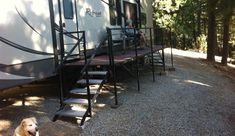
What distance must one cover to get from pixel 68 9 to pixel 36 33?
156cm

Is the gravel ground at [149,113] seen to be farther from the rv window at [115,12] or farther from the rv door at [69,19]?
the rv window at [115,12]

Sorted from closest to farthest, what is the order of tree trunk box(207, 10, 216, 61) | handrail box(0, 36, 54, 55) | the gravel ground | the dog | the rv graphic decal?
the dog → handrail box(0, 36, 54, 55) → the gravel ground → the rv graphic decal → tree trunk box(207, 10, 216, 61)

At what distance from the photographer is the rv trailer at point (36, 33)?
6660mm

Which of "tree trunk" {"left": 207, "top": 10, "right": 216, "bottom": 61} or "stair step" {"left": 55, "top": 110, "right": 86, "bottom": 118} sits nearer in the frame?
"stair step" {"left": 55, "top": 110, "right": 86, "bottom": 118}

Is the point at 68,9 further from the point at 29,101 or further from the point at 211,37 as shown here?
the point at 211,37

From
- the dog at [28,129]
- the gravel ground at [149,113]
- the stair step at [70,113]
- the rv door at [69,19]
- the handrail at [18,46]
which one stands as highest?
the rv door at [69,19]

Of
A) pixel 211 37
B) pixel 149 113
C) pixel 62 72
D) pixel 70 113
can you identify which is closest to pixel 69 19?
pixel 62 72

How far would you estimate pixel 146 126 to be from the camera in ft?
23.9

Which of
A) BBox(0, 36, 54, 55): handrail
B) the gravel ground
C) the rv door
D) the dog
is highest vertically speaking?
the rv door

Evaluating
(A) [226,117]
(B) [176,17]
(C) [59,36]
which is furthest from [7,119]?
(B) [176,17]

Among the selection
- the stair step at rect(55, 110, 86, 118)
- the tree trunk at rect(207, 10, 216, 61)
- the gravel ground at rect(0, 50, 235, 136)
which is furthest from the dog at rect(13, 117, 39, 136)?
the tree trunk at rect(207, 10, 216, 61)

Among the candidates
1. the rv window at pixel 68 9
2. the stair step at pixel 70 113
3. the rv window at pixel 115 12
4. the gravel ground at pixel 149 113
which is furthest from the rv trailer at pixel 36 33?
the rv window at pixel 115 12

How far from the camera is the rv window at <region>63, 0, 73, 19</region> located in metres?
8.59

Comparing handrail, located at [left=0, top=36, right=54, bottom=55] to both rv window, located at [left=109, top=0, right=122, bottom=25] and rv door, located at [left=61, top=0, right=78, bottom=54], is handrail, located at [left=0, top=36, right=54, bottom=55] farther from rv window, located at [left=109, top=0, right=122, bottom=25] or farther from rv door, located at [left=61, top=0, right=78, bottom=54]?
rv window, located at [left=109, top=0, right=122, bottom=25]
